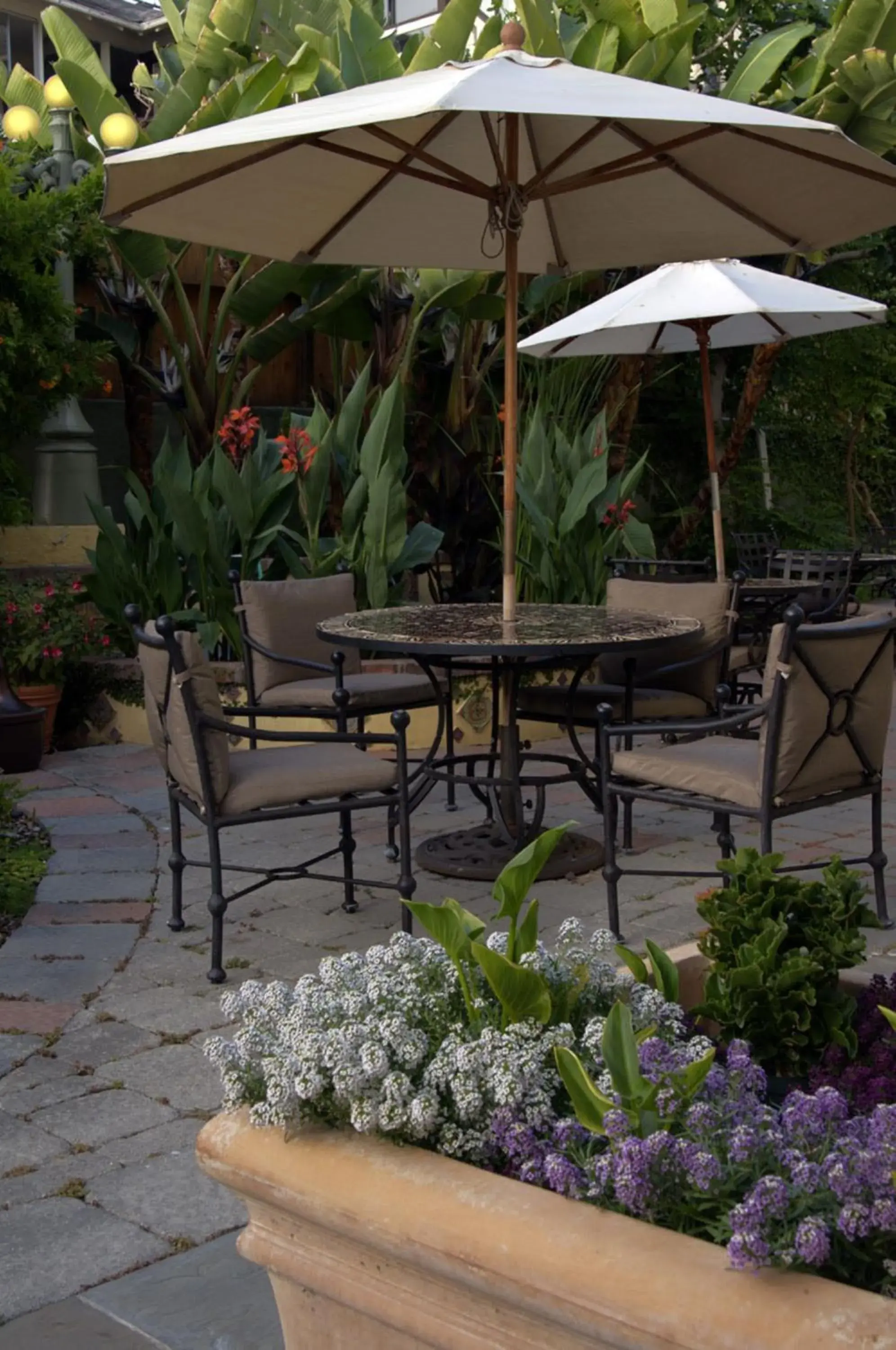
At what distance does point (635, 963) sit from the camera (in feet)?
6.70

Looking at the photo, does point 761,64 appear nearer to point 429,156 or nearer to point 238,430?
point 238,430

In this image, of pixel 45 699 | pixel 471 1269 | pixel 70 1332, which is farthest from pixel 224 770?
pixel 45 699

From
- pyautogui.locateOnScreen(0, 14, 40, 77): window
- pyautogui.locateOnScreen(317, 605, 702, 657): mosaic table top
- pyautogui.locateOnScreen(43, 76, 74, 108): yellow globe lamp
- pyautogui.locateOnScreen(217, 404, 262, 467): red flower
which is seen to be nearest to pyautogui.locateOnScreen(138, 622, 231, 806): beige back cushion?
pyautogui.locateOnScreen(317, 605, 702, 657): mosaic table top

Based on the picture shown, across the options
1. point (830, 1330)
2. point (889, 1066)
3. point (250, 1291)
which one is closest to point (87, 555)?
point (250, 1291)

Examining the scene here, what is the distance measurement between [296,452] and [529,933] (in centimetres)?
531

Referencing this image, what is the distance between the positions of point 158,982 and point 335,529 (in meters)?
4.99

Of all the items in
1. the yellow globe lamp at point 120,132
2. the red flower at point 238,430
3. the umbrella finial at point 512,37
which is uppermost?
the yellow globe lamp at point 120,132

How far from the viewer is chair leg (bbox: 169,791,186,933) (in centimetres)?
437

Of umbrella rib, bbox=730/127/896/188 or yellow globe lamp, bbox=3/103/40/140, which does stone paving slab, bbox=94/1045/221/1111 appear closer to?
umbrella rib, bbox=730/127/896/188

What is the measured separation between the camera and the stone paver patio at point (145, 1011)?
7.61ft

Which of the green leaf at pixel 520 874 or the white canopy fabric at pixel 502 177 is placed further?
the white canopy fabric at pixel 502 177

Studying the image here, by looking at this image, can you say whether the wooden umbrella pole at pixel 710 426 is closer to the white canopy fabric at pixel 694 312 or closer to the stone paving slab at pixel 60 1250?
the white canopy fabric at pixel 694 312

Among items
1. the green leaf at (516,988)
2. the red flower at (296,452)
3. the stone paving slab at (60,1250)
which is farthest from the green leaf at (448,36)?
the green leaf at (516,988)

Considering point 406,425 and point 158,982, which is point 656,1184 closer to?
point 158,982
